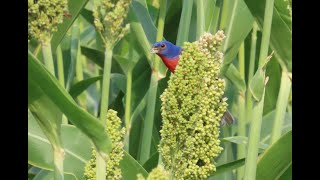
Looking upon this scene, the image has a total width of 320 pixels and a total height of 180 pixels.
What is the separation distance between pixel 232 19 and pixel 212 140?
0.74 metres

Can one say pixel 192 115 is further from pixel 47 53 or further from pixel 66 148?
pixel 66 148

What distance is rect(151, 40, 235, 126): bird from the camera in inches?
85.4

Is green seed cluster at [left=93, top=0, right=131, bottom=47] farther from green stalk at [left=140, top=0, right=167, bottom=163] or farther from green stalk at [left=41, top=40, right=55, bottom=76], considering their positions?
green stalk at [left=140, top=0, right=167, bottom=163]

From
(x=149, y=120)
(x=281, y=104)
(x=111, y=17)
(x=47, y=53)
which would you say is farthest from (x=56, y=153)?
(x=149, y=120)

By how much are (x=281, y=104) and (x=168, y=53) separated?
62 cm

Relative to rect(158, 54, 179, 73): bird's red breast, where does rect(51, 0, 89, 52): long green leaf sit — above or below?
below

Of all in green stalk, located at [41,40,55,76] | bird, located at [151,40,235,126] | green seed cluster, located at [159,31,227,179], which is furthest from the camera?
bird, located at [151,40,235,126]

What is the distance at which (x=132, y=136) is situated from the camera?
2.49m

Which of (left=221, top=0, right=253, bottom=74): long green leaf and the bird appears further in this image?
the bird

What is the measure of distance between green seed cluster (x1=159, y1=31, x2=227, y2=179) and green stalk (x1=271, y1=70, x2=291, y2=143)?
1.31ft

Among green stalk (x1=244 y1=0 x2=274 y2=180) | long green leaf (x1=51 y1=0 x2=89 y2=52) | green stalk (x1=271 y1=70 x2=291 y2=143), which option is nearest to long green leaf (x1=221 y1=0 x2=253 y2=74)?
green stalk (x1=271 y1=70 x2=291 y2=143)

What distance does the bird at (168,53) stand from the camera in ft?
7.12
